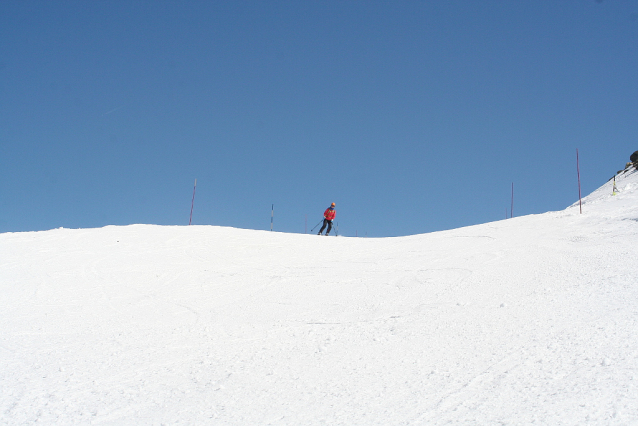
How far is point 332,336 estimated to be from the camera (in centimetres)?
680

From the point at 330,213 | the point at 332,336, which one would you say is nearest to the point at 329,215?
the point at 330,213

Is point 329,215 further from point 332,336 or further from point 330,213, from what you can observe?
point 332,336

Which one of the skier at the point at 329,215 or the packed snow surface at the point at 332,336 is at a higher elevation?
the skier at the point at 329,215

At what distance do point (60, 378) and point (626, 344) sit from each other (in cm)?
658

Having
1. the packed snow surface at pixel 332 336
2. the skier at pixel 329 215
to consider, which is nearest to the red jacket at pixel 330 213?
the skier at pixel 329 215

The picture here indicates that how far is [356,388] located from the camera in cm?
520

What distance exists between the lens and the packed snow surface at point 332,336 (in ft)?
15.4

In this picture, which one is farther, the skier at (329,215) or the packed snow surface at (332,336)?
the skier at (329,215)

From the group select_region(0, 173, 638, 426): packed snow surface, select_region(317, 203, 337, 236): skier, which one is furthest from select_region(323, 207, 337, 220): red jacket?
select_region(0, 173, 638, 426): packed snow surface

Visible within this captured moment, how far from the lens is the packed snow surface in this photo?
15.4 feet

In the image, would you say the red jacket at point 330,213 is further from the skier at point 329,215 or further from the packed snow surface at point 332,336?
the packed snow surface at point 332,336

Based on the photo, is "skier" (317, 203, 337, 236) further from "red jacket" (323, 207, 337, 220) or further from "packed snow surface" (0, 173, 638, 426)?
"packed snow surface" (0, 173, 638, 426)

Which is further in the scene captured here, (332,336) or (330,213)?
(330,213)

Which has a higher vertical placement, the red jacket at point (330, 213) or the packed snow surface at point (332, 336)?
the red jacket at point (330, 213)
